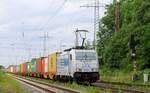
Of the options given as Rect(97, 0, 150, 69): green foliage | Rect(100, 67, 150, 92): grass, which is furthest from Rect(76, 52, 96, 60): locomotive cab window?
Rect(97, 0, 150, 69): green foliage

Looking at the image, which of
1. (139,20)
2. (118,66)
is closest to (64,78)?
(139,20)

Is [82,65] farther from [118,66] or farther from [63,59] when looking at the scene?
[118,66]

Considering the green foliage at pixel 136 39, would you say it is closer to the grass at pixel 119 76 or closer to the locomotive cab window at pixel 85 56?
the grass at pixel 119 76

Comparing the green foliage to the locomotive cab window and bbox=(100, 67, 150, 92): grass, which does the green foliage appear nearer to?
bbox=(100, 67, 150, 92): grass

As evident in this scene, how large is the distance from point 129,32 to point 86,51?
16454mm

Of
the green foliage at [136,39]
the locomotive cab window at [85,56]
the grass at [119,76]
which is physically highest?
the green foliage at [136,39]

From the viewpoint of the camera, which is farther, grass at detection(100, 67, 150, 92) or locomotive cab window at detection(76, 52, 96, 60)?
grass at detection(100, 67, 150, 92)

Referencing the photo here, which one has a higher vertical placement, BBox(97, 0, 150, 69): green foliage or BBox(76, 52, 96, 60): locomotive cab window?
BBox(97, 0, 150, 69): green foliage

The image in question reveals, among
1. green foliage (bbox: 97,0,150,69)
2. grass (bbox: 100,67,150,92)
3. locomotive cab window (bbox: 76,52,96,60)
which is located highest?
green foliage (bbox: 97,0,150,69)

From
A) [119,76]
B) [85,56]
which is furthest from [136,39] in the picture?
[85,56]

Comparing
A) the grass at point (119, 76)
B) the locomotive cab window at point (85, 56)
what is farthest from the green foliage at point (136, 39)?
the locomotive cab window at point (85, 56)

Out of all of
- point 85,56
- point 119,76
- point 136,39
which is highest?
point 136,39

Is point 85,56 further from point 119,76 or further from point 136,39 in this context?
point 136,39

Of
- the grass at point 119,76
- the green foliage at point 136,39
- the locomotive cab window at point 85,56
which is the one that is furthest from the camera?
the green foliage at point 136,39
